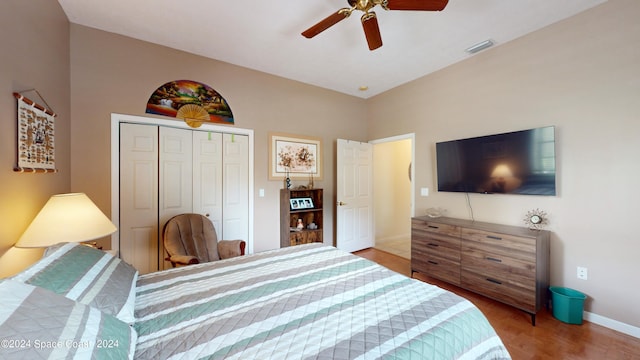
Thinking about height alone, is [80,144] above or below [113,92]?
below

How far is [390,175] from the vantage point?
200 inches

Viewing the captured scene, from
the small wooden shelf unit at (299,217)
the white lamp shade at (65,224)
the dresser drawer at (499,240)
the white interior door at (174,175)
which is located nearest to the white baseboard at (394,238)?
the small wooden shelf unit at (299,217)

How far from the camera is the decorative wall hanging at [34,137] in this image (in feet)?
4.92

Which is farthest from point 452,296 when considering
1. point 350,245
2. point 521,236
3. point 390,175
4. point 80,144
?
point 390,175

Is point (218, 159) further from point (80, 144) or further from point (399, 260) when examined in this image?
point (399, 260)

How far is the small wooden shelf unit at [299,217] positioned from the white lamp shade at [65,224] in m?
2.06

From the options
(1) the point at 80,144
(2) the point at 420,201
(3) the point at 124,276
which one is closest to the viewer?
(3) the point at 124,276

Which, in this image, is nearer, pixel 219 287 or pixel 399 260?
pixel 219 287

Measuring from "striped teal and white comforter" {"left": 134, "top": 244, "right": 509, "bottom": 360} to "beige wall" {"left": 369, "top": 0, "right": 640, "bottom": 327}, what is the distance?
1.97 m

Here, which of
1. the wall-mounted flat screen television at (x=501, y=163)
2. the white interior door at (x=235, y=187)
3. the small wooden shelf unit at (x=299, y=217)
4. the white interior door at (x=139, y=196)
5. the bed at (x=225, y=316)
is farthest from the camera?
the small wooden shelf unit at (x=299, y=217)

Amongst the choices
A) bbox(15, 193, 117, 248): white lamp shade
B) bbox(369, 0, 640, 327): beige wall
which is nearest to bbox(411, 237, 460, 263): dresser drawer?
bbox(369, 0, 640, 327): beige wall

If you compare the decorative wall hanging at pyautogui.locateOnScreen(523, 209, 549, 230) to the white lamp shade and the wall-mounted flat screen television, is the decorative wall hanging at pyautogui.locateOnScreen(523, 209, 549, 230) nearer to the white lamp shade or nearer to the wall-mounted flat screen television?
the wall-mounted flat screen television

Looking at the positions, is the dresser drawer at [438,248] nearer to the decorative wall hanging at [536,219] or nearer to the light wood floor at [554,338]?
the light wood floor at [554,338]

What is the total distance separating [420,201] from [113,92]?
13.5 feet
